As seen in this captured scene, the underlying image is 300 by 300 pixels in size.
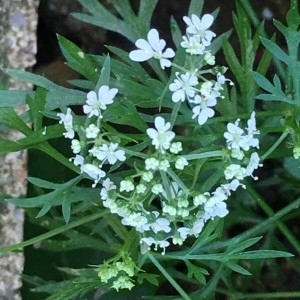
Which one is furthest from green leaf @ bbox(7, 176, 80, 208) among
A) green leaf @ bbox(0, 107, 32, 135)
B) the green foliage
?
green leaf @ bbox(0, 107, 32, 135)

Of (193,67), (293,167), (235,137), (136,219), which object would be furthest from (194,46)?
(293,167)

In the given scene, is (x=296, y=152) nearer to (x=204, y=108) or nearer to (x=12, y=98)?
(x=204, y=108)

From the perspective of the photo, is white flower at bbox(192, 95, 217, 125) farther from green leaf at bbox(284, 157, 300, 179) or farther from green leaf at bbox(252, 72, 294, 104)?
green leaf at bbox(284, 157, 300, 179)

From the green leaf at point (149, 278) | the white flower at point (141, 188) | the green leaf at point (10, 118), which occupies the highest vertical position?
the green leaf at point (10, 118)

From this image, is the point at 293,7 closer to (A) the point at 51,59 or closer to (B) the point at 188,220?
(B) the point at 188,220

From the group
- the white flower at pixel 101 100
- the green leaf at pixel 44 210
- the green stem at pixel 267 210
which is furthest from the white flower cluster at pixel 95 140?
the green stem at pixel 267 210

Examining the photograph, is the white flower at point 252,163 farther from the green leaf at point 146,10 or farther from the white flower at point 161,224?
the green leaf at point 146,10

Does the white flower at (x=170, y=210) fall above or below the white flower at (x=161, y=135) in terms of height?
below

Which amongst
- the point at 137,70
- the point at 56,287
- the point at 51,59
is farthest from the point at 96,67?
the point at 51,59
